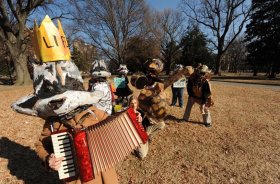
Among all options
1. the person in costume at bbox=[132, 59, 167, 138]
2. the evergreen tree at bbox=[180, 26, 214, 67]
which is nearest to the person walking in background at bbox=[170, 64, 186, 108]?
the person in costume at bbox=[132, 59, 167, 138]

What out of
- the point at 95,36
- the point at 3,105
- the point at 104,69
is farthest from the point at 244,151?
the point at 95,36

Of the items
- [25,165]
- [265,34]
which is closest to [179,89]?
[25,165]

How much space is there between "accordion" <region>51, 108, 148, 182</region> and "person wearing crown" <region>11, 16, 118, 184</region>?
0.30 ft

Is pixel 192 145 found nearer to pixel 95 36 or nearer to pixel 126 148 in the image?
pixel 126 148

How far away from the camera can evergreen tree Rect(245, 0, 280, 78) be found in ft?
102

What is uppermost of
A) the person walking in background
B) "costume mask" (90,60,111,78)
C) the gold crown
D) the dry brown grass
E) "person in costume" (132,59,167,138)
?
the gold crown

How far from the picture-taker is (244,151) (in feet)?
18.2

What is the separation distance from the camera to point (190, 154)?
17.7 ft

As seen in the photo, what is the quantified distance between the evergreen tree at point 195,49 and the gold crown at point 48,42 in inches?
1467

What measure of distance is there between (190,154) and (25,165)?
137 inches

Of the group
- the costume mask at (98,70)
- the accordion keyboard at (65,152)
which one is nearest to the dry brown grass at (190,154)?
the costume mask at (98,70)

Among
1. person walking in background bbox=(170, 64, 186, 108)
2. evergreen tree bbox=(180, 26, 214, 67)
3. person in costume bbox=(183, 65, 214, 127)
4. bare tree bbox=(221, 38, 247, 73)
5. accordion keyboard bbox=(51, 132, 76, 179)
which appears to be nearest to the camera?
accordion keyboard bbox=(51, 132, 76, 179)

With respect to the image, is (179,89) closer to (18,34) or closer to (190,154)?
(190,154)

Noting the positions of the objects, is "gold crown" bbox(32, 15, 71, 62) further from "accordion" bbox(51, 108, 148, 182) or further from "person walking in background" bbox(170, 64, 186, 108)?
"person walking in background" bbox(170, 64, 186, 108)
